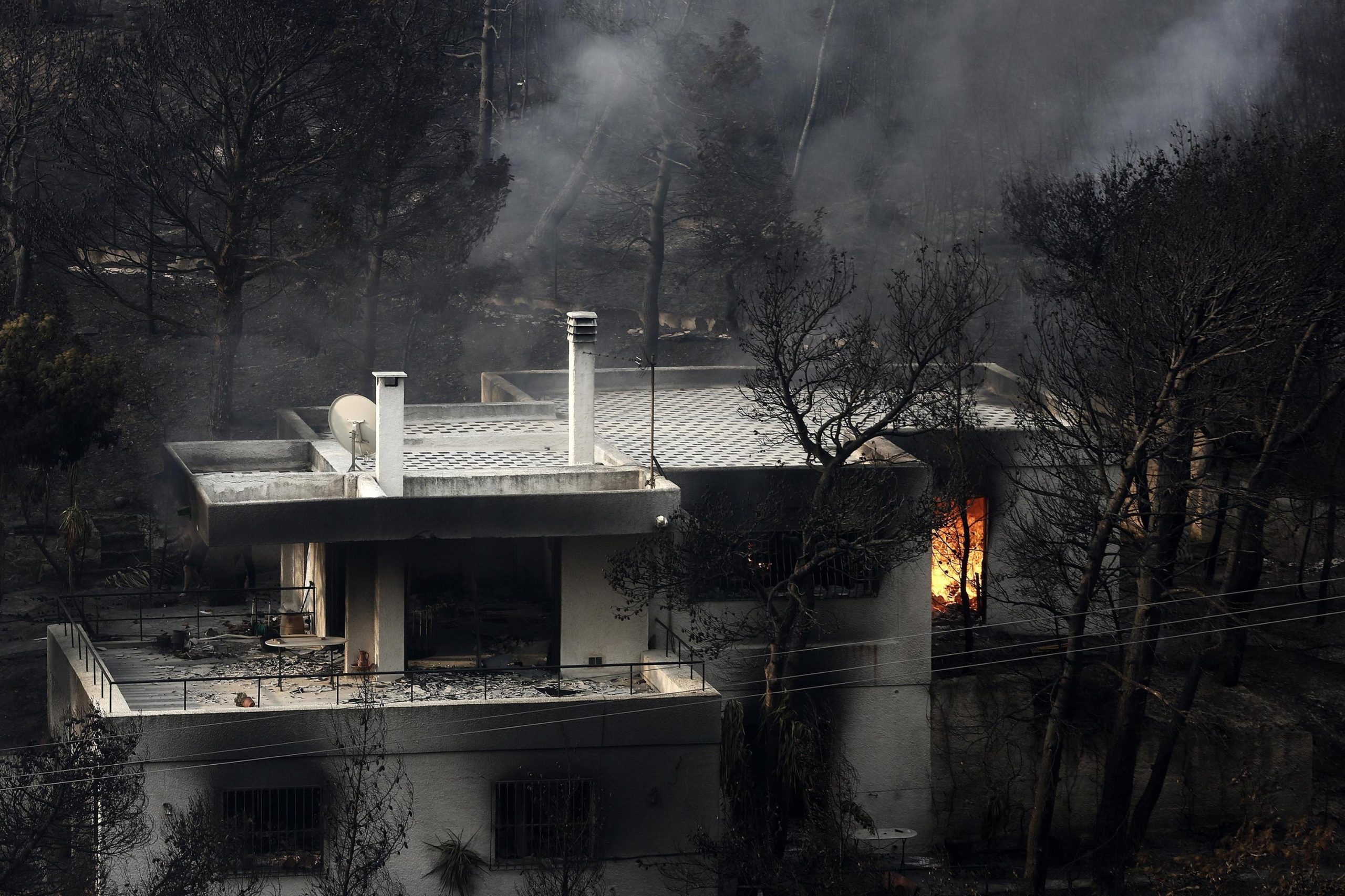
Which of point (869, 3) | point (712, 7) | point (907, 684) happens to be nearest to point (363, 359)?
point (907, 684)

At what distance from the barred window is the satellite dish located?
171 inches

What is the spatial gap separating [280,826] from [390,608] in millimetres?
2837

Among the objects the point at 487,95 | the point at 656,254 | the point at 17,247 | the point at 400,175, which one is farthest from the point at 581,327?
the point at 487,95

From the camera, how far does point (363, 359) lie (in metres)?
35.9

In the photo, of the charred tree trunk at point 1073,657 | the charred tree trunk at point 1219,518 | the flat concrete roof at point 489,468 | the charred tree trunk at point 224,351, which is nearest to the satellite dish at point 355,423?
the flat concrete roof at point 489,468

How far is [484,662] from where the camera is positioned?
20922 millimetres

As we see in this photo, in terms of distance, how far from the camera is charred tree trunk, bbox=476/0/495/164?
4456 cm

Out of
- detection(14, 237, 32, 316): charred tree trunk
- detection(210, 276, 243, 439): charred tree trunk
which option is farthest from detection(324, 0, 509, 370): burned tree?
detection(14, 237, 32, 316): charred tree trunk

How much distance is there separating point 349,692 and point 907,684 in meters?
7.65

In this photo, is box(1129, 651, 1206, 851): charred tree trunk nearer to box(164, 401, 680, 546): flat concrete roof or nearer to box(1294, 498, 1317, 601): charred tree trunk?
box(1294, 498, 1317, 601): charred tree trunk

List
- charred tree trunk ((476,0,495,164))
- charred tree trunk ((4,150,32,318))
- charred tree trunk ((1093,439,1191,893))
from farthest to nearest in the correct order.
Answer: charred tree trunk ((476,0,495,164)), charred tree trunk ((4,150,32,318)), charred tree trunk ((1093,439,1191,893))

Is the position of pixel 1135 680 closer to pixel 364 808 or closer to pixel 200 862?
pixel 364 808

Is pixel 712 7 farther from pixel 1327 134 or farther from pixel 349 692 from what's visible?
pixel 349 692

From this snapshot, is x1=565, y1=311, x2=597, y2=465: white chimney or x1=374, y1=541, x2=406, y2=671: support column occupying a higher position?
x1=565, y1=311, x2=597, y2=465: white chimney
